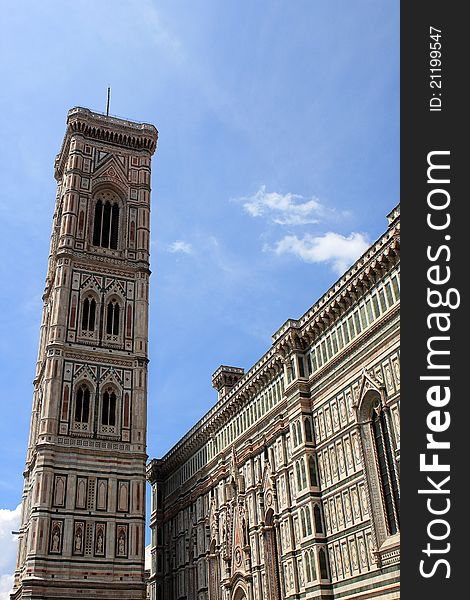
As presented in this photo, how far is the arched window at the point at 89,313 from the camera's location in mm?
50938

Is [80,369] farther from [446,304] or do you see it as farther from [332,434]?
[446,304]

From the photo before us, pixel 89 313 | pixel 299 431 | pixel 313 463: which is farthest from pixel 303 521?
pixel 89 313

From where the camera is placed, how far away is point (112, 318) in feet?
171

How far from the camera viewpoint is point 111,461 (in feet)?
155

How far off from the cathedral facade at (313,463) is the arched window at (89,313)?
450 inches

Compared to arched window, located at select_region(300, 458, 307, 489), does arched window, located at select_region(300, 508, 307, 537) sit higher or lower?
lower

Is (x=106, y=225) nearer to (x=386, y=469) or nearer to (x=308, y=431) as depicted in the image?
(x=308, y=431)

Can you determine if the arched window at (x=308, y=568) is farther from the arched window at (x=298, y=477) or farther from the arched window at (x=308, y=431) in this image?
the arched window at (x=308, y=431)

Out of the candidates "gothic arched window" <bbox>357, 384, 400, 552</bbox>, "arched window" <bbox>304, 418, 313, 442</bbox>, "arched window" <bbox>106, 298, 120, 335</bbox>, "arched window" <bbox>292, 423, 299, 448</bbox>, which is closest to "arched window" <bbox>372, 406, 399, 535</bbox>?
"gothic arched window" <bbox>357, 384, 400, 552</bbox>

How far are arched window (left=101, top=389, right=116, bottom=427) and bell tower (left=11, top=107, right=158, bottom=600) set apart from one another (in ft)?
0.24

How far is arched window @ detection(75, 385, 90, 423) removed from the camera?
47.7 m

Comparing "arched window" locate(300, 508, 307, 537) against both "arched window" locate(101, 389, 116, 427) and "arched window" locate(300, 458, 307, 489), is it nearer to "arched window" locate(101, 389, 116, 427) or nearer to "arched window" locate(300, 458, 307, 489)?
"arched window" locate(300, 458, 307, 489)

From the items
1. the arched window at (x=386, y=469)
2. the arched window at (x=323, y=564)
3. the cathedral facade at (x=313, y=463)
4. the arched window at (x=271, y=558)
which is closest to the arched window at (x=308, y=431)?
the cathedral facade at (x=313, y=463)

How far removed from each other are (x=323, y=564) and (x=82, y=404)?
23024 millimetres
